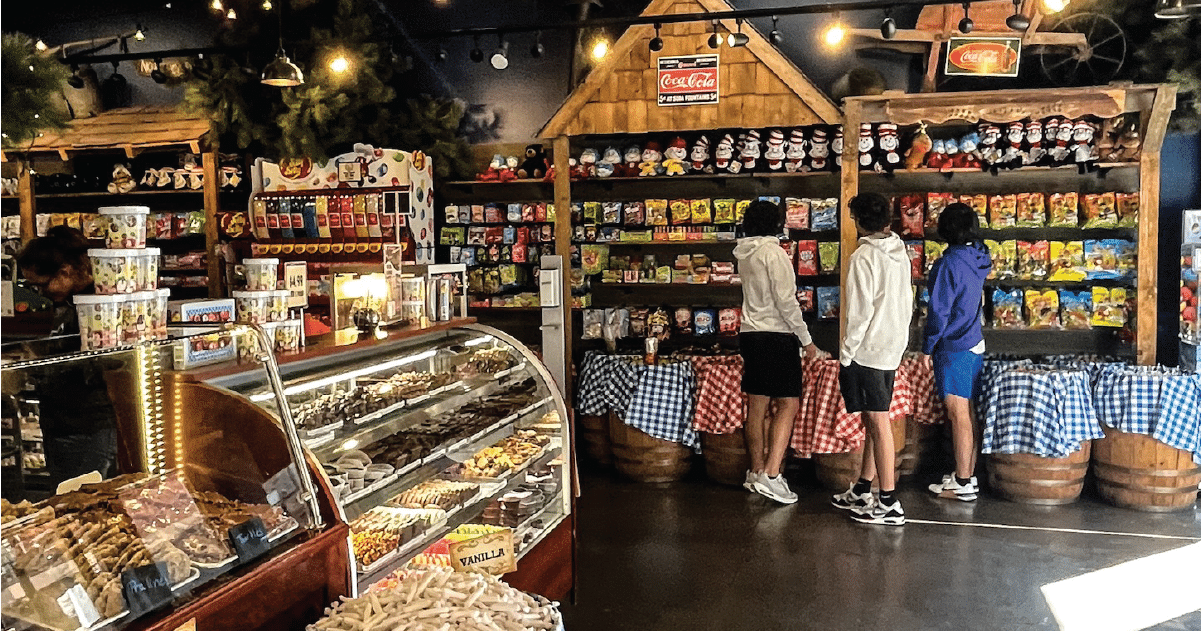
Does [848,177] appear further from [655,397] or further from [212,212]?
[212,212]

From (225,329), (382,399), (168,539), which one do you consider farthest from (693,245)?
(168,539)

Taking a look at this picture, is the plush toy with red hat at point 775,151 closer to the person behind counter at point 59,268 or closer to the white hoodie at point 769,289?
the white hoodie at point 769,289

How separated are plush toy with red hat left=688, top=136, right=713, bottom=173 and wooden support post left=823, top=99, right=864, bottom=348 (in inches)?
41.6

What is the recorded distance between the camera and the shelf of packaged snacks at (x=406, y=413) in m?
3.33

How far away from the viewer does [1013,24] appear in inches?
239

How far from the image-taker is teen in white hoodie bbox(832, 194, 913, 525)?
5590 millimetres

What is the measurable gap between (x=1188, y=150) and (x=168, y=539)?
7271 mm

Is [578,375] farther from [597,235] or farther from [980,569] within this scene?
[980,569]

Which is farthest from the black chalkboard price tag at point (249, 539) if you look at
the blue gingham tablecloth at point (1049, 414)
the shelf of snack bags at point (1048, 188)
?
the shelf of snack bags at point (1048, 188)

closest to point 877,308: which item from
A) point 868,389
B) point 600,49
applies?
point 868,389

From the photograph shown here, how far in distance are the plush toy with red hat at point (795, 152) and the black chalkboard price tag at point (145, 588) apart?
19.3 feet

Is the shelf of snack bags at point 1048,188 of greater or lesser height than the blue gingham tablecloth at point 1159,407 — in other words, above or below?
above

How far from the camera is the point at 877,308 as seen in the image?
220 inches

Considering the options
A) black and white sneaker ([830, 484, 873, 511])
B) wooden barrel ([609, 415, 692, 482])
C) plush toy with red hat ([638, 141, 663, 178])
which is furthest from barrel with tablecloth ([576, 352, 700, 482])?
plush toy with red hat ([638, 141, 663, 178])
